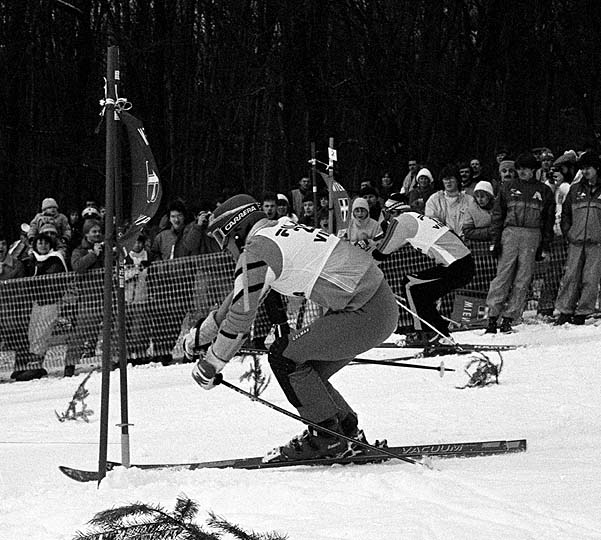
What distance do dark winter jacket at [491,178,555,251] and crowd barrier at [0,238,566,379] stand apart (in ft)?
1.43

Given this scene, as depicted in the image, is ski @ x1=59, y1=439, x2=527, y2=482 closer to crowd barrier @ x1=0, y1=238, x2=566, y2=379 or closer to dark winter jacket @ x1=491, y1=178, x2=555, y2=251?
crowd barrier @ x1=0, y1=238, x2=566, y2=379

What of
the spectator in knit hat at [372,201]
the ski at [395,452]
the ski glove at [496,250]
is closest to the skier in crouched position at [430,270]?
the ski glove at [496,250]

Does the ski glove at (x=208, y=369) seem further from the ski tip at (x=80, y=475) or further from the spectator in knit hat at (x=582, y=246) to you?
the spectator in knit hat at (x=582, y=246)

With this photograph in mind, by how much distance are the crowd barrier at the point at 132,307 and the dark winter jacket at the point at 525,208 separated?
0.43m

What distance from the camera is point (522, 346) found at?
32.7ft

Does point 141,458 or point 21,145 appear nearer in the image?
point 141,458

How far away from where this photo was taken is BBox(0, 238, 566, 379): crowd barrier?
441 inches

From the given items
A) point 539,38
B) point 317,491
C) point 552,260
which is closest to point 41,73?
point 539,38

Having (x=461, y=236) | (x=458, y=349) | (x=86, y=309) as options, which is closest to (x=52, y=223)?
(x=86, y=309)

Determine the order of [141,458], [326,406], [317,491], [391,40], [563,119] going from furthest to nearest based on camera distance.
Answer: [563,119] < [391,40] < [141,458] < [326,406] < [317,491]

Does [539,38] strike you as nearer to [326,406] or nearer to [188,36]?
[188,36]

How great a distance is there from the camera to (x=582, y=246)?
35.5ft


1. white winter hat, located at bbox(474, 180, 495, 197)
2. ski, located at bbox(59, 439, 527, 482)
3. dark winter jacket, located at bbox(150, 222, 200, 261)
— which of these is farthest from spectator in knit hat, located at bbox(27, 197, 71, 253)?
ski, located at bbox(59, 439, 527, 482)

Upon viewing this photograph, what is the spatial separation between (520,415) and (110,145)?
3328 millimetres
